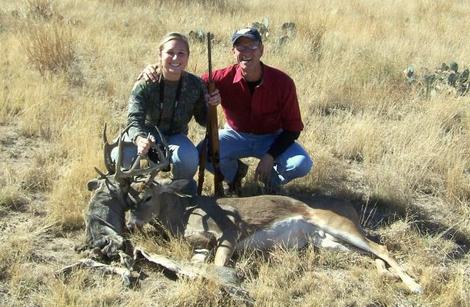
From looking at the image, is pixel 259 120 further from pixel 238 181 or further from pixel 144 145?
pixel 144 145

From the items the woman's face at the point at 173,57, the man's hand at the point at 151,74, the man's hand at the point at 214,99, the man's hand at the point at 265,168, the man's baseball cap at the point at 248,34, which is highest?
the man's baseball cap at the point at 248,34

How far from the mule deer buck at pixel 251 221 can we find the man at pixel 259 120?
76 centimetres

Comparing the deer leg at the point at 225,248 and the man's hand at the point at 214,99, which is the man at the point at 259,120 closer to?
the man's hand at the point at 214,99

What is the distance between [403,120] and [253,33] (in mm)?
2893

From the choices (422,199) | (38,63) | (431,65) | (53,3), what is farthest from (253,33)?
(53,3)

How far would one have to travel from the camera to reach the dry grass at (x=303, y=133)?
4.51 meters

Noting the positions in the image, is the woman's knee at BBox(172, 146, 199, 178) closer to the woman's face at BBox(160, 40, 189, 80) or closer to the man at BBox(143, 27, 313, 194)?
the man at BBox(143, 27, 313, 194)

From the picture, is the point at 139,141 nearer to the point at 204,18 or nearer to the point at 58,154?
the point at 58,154

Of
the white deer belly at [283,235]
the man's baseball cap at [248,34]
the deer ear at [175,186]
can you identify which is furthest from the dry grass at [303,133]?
the man's baseball cap at [248,34]

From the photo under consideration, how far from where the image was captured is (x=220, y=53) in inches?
400

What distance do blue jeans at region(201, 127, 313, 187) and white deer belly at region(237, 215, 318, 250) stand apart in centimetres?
91

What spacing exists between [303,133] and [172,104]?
84.9 inches

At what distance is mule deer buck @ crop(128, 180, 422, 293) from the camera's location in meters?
5.03

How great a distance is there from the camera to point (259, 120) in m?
6.30
